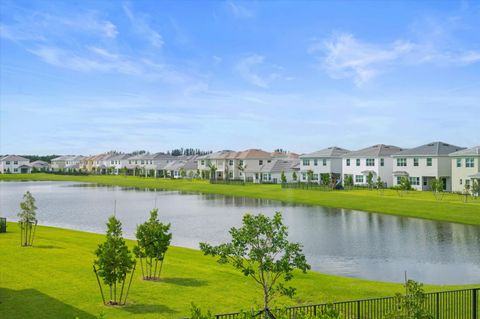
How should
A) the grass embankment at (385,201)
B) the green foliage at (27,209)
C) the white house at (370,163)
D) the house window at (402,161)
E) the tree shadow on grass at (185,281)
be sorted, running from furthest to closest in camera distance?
the white house at (370,163)
the house window at (402,161)
the grass embankment at (385,201)
the green foliage at (27,209)
the tree shadow on grass at (185,281)

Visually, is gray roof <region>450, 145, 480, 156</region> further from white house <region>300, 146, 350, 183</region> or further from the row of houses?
white house <region>300, 146, 350, 183</region>

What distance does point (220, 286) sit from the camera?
2067cm

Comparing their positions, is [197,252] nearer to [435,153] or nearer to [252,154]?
[435,153]

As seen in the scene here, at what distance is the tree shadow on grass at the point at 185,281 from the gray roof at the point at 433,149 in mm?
60066

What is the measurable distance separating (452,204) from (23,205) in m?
43.1

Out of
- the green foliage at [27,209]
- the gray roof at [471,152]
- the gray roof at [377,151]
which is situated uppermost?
the gray roof at [377,151]

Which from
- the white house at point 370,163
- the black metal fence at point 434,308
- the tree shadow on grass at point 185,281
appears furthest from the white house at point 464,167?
the tree shadow on grass at point 185,281

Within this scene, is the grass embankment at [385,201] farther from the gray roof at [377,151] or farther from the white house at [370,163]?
the gray roof at [377,151]

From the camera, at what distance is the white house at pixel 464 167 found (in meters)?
64.6

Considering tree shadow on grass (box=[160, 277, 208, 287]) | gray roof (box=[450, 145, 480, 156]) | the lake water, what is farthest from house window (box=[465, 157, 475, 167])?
tree shadow on grass (box=[160, 277, 208, 287])

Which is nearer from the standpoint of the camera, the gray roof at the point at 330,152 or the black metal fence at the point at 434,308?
the black metal fence at the point at 434,308

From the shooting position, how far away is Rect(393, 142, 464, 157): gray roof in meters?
72.7

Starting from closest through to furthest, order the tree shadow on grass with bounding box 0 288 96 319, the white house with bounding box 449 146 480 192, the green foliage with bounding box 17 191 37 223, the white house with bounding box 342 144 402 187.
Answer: the tree shadow on grass with bounding box 0 288 96 319 < the green foliage with bounding box 17 191 37 223 < the white house with bounding box 449 146 480 192 < the white house with bounding box 342 144 402 187

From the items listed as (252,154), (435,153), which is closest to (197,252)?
(435,153)
